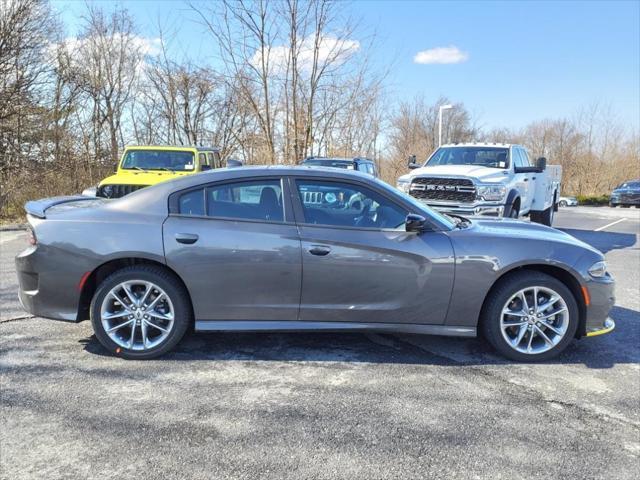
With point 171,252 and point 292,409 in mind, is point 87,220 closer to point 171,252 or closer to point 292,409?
point 171,252

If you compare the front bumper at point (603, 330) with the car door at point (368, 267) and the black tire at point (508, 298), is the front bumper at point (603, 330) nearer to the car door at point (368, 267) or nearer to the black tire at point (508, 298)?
the black tire at point (508, 298)

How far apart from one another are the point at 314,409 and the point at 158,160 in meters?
8.45

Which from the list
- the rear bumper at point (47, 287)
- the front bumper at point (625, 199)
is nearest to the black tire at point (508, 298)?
the rear bumper at point (47, 287)

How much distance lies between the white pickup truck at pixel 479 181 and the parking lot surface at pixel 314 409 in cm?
394

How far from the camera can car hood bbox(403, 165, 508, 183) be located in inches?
325

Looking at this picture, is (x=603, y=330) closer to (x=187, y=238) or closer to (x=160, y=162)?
(x=187, y=238)

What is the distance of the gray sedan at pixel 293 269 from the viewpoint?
140 inches

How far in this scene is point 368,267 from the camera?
11.7ft

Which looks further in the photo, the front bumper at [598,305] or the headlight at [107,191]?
the headlight at [107,191]

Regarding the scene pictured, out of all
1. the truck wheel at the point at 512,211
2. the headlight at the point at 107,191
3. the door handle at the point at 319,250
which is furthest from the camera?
the headlight at the point at 107,191

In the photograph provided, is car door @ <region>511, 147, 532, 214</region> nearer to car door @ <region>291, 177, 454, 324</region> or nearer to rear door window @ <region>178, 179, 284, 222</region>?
car door @ <region>291, 177, 454, 324</region>

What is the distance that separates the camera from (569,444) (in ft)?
8.60

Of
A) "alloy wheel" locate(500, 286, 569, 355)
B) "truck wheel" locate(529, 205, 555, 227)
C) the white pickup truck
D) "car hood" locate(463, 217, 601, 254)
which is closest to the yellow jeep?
the white pickup truck

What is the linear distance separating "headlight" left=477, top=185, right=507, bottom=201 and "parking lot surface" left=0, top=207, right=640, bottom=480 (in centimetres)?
417
